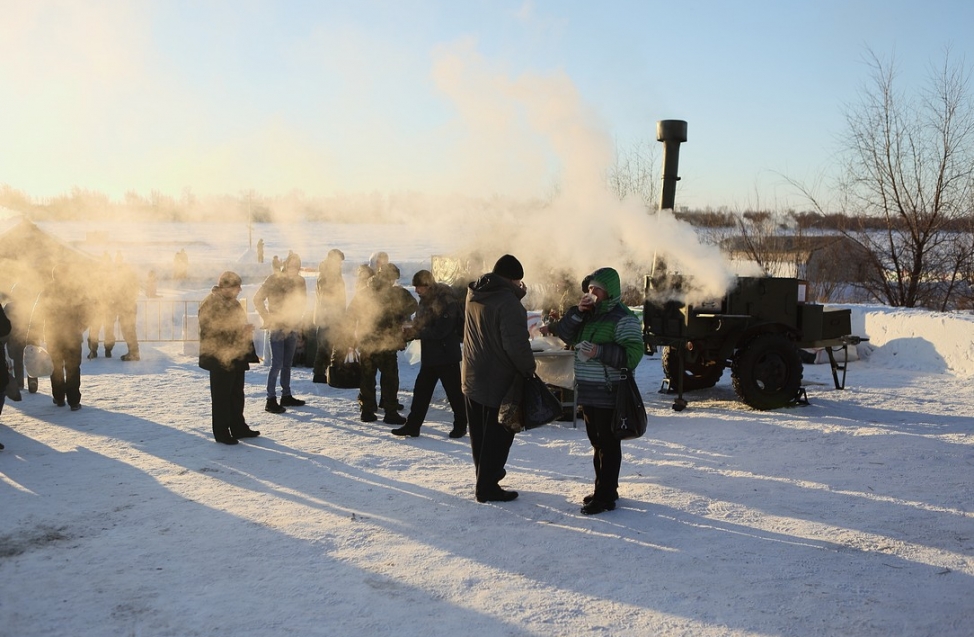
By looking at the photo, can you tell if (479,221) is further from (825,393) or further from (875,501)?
(875,501)

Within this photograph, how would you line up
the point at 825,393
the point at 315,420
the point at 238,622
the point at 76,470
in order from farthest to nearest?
the point at 825,393 → the point at 315,420 → the point at 76,470 → the point at 238,622

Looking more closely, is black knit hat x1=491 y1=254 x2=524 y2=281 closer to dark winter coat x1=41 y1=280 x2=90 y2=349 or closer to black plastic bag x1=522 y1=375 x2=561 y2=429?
black plastic bag x1=522 y1=375 x2=561 y2=429

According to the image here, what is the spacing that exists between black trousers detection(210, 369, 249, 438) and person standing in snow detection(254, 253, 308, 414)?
1148mm

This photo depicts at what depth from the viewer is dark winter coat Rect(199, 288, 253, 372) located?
7.20m

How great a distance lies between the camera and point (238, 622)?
12.0 ft

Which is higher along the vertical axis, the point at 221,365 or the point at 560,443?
the point at 221,365

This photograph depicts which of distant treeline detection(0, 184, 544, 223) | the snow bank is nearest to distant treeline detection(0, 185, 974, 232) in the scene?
distant treeline detection(0, 184, 544, 223)

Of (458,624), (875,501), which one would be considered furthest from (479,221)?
(458,624)

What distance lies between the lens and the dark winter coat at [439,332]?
24.4 feet

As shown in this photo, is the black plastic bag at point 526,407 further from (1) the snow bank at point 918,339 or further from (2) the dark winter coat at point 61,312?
(1) the snow bank at point 918,339

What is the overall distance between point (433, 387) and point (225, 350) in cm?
199

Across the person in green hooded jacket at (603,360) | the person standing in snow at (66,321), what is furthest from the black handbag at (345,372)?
the person in green hooded jacket at (603,360)

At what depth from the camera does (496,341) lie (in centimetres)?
542

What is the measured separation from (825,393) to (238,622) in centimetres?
883
